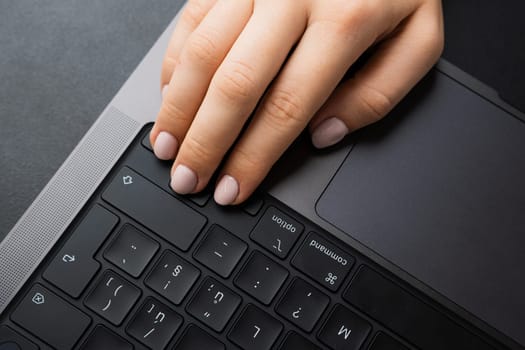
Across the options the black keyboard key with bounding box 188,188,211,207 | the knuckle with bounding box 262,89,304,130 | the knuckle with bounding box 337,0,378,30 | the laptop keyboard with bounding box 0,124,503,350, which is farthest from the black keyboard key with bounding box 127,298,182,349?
the knuckle with bounding box 337,0,378,30

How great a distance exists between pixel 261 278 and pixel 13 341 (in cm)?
23

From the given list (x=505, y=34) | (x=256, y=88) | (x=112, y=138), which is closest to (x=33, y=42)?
(x=112, y=138)

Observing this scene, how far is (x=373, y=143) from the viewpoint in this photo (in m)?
0.61

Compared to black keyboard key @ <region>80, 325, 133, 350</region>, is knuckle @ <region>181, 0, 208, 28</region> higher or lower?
higher

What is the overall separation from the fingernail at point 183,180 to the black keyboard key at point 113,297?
100 millimetres

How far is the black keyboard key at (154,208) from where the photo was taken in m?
0.56

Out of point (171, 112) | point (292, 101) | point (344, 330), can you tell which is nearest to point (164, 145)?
point (171, 112)

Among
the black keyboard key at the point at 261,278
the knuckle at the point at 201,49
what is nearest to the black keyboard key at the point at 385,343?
the black keyboard key at the point at 261,278

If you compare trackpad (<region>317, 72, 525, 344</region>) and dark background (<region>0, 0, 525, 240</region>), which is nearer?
trackpad (<region>317, 72, 525, 344</region>)

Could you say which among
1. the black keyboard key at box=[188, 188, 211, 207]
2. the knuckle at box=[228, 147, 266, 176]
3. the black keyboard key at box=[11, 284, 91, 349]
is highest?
the knuckle at box=[228, 147, 266, 176]

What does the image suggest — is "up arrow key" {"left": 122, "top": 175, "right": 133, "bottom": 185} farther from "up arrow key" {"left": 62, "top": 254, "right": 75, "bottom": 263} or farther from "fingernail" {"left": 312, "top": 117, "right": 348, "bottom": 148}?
"fingernail" {"left": 312, "top": 117, "right": 348, "bottom": 148}

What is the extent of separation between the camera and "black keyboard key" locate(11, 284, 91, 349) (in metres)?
0.53

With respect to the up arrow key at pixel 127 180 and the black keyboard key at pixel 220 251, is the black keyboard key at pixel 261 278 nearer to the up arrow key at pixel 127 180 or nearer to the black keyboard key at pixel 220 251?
the black keyboard key at pixel 220 251

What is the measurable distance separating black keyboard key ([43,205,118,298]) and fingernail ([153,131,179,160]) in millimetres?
77
